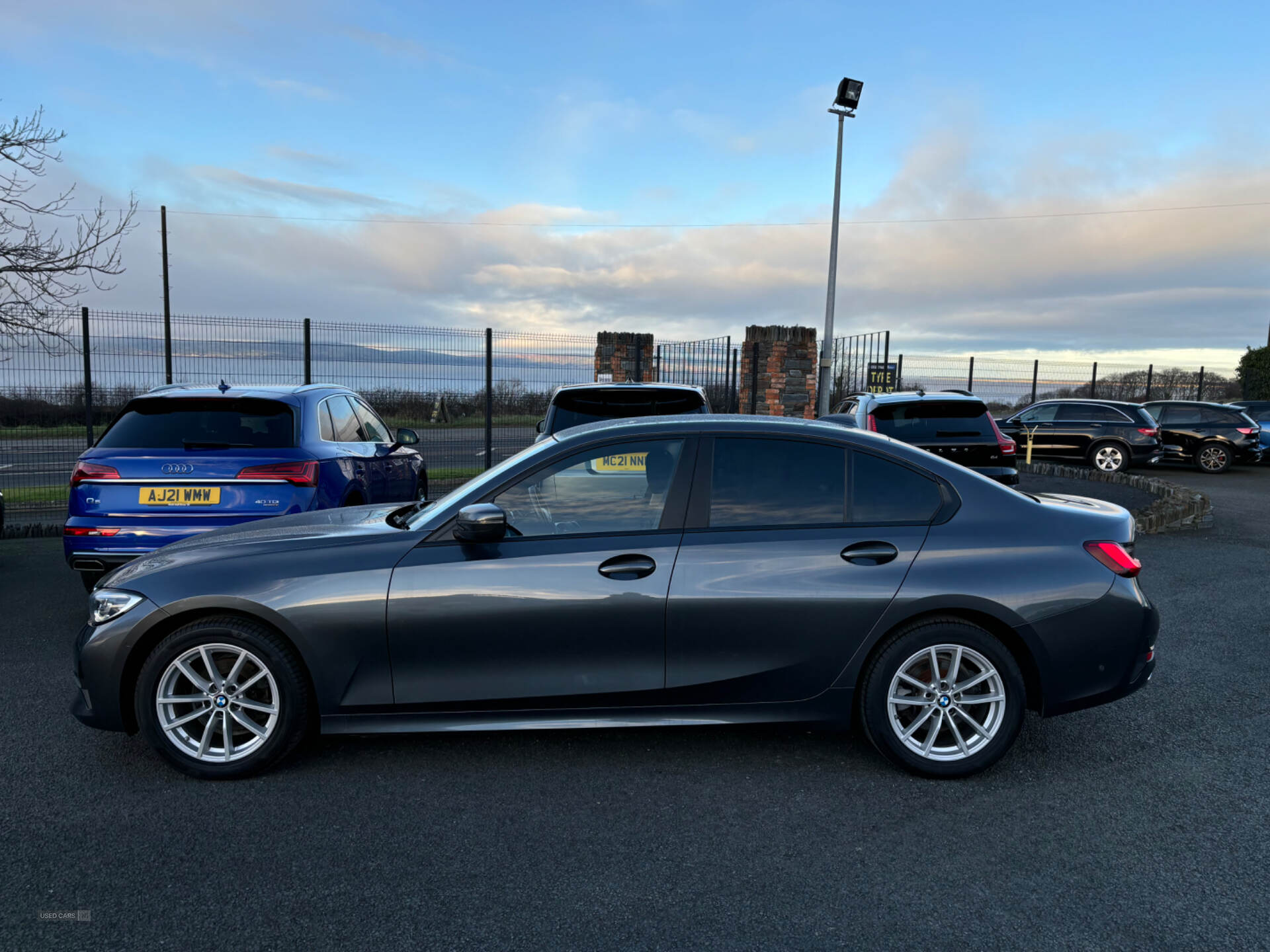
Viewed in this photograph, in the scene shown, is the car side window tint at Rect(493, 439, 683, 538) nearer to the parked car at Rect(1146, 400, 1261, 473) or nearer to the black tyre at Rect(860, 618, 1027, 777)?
the black tyre at Rect(860, 618, 1027, 777)

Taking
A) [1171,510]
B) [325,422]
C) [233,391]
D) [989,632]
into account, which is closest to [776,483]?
[989,632]

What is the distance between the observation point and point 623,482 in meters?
3.84

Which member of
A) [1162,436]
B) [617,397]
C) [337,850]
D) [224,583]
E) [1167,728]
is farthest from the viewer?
[1162,436]

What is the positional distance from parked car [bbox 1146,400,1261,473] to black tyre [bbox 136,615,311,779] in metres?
19.8

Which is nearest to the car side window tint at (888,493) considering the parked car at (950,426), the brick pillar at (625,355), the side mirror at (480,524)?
the side mirror at (480,524)

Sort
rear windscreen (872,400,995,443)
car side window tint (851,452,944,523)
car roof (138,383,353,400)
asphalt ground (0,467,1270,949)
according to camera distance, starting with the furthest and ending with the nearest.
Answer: rear windscreen (872,400,995,443), car roof (138,383,353,400), car side window tint (851,452,944,523), asphalt ground (0,467,1270,949)

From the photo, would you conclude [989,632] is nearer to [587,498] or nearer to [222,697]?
[587,498]

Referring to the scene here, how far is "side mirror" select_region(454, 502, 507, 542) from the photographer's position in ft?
11.9

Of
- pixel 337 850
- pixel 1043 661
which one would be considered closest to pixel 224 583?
pixel 337 850

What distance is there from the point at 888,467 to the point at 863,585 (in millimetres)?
569

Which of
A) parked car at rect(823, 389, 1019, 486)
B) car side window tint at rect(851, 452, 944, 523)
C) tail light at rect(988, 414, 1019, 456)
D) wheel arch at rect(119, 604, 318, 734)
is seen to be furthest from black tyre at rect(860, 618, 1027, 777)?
tail light at rect(988, 414, 1019, 456)

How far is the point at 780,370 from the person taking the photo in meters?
17.1

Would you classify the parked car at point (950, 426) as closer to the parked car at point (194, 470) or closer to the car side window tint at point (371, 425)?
the car side window tint at point (371, 425)

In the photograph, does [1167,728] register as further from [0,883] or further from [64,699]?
[64,699]
